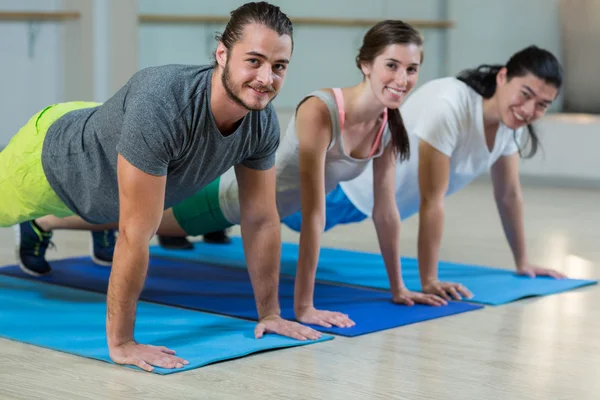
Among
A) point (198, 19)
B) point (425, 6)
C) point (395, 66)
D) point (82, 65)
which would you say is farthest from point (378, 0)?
point (395, 66)

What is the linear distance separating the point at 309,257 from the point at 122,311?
0.62 meters

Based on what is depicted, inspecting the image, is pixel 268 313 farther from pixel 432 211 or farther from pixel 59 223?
pixel 59 223

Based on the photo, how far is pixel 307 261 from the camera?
260 centimetres

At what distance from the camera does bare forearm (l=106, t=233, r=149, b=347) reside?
2.13 metres

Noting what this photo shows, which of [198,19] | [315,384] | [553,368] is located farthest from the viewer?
[198,19]

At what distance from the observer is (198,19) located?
616cm

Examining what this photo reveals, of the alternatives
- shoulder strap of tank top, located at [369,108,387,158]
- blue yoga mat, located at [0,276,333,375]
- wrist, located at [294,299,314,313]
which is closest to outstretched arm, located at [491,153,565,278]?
shoulder strap of tank top, located at [369,108,387,158]

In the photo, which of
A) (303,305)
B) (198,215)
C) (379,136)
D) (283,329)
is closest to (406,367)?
(283,329)

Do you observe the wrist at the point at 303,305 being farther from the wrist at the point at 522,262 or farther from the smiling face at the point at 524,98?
the wrist at the point at 522,262

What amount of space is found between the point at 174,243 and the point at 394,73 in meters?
1.46

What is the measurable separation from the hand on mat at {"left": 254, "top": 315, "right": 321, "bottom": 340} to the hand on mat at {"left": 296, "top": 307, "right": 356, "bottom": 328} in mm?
107

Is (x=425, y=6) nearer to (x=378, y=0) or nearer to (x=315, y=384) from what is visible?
(x=378, y=0)

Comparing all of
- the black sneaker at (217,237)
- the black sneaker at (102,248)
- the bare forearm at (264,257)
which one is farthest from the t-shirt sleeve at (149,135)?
the black sneaker at (217,237)

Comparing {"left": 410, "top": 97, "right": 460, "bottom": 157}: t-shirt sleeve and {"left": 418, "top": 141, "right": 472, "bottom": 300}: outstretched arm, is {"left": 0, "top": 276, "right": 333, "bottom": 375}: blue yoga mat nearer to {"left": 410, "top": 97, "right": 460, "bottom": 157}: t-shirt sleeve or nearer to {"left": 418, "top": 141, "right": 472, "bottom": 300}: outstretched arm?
{"left": 418, "top": 141, "right": 472, "bottom": 300}: outstretched arm
